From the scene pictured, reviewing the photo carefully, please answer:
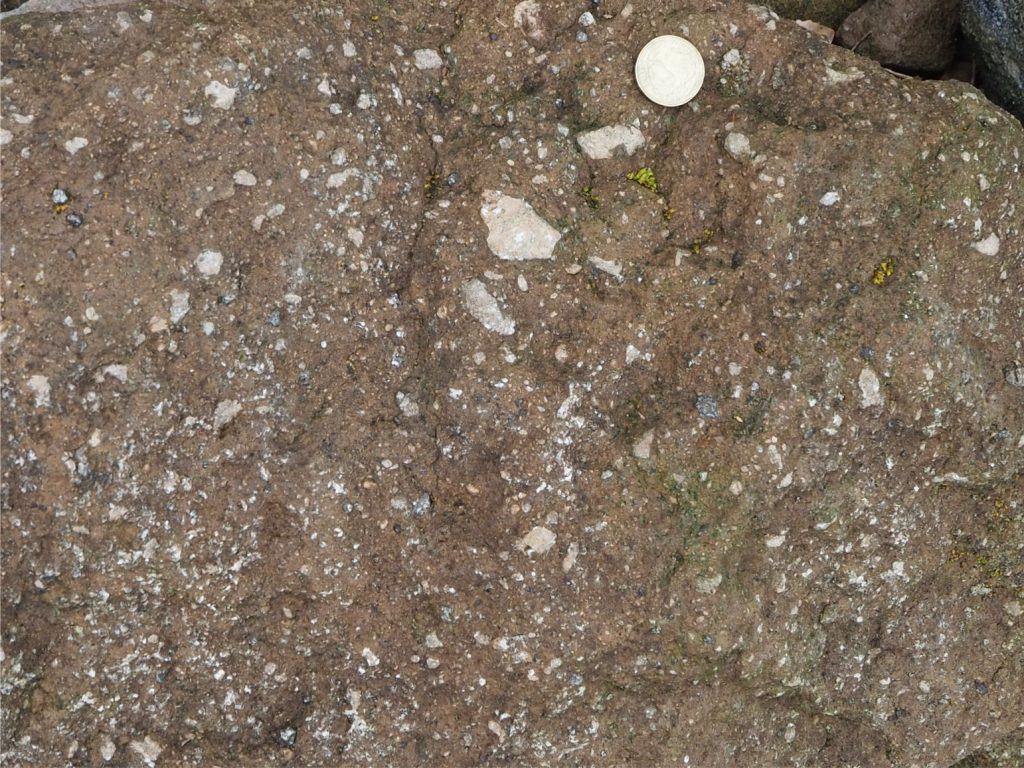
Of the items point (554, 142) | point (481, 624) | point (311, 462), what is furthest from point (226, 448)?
point (554, 142)

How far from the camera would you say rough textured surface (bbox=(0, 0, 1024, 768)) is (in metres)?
2.44

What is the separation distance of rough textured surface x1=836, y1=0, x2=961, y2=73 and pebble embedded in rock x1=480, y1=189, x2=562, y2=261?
1.65 m

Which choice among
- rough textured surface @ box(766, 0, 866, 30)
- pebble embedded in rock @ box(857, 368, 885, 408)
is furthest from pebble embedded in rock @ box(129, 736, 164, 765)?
rough textured surface @ box(766, 0, 866, 30)

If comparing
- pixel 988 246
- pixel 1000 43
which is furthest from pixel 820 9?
pixel 988 246

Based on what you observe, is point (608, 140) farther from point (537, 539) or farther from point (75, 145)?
point (75, 145)

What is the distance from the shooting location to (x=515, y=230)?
260 cm

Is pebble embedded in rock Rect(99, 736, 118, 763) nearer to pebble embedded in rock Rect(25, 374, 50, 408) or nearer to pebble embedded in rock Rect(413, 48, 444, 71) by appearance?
pebble embedded in rock Rect(25, 374, 50, 408)

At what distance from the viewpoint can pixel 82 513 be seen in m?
2.43

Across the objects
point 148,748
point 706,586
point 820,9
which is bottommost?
point 148,748

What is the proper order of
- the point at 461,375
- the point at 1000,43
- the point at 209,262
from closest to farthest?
1. the point at 209,262
2. the point at 461,375
3. the point at 1000,43

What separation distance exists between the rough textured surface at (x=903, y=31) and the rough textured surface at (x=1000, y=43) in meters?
0.19

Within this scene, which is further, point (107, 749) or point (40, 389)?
point (107, 749)

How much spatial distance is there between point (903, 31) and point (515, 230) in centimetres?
186

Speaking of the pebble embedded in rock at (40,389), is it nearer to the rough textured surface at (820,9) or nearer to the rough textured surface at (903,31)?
the rough textured surface at (820,9)
